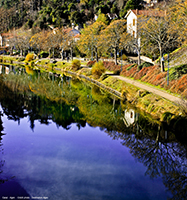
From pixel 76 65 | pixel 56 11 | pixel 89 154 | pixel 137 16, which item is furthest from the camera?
pixel 56 11

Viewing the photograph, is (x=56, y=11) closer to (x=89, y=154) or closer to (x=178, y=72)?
(x=178, y=72)

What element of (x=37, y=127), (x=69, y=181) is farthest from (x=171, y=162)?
(x=37, y=127)

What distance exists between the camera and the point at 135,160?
14.9m

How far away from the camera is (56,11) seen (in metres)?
125

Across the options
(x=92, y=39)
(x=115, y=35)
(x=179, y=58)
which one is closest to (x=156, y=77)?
(x=179, y=58)

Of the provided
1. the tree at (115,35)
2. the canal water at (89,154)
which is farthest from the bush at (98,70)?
the canal water at (89,154)

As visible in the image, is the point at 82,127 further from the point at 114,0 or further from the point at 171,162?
the point at 114,0

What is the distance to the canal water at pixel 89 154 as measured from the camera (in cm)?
1154

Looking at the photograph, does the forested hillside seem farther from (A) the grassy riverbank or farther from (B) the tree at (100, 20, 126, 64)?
(A) the grassy riverbank

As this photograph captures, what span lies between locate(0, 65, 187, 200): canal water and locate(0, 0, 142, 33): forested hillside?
250 ft

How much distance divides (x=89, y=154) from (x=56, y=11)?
120 metres

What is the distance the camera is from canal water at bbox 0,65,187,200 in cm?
1154

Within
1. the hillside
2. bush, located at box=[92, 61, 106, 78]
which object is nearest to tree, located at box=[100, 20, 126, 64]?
bush, located at box=[92, 61, 106, 78]

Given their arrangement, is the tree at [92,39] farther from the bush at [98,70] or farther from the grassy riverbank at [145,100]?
the grassy riverbank at [145,100]
